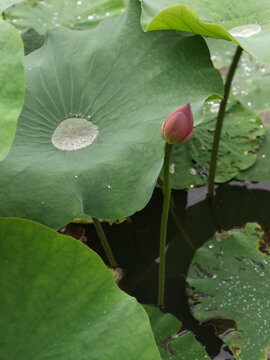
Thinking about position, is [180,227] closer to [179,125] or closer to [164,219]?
→ [164,219]

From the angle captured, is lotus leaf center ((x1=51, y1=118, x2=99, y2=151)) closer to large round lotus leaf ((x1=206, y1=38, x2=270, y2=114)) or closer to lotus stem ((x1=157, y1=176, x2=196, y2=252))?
lotus stem ((x1=157, y1=176, x2=196, y2=252))

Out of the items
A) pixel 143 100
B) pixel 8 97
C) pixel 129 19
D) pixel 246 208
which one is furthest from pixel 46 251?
pixel 246 208

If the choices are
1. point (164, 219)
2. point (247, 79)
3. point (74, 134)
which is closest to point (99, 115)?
point (74, 134)

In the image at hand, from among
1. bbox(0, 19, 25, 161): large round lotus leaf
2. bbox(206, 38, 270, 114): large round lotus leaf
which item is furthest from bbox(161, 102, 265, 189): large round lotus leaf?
bbox(0, 19, 25, 161): large round lotus leaf

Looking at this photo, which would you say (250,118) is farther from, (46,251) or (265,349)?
(46,251)

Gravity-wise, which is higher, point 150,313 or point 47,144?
point 47,144

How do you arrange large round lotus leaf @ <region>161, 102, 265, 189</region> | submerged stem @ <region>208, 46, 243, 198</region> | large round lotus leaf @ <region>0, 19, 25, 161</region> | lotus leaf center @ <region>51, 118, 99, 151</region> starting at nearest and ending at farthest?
large round lotus leaf @ <region>0, 19, 25, 161</region> < lotus leaf center @ <region>51, 118, 99, 151</region> < submerged stem @ <region>208, 46, 243, 198</region> < large round lotus leaf @ <region>161, 102, 265, 189</region>

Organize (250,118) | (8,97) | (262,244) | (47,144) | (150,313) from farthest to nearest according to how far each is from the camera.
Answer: (250,118) < (262,244) < (150,313) < (47,144) < (8,97)
